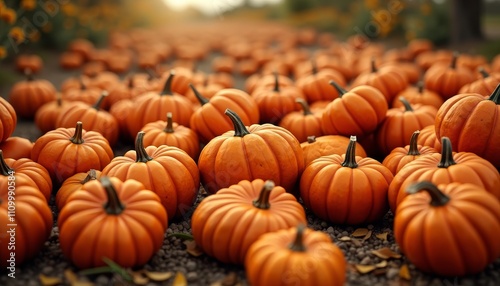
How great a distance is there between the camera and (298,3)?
1661cm

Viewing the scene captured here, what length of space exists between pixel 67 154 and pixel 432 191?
251cm

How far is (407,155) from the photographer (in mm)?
3533

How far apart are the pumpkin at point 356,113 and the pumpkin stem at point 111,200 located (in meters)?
2.01

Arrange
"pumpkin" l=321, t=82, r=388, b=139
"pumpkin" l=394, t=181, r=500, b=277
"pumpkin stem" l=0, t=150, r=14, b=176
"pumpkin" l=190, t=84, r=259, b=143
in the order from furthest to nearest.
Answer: "pumpkin" l=190, t=84, r=259, b=143 → "pumpkin" l=321, t=82, r=388, b=139 → "pumpkin stem" l=0, t=150, r=14, b=176 → "pumpkin" l=394, t=181, r=500, b=277

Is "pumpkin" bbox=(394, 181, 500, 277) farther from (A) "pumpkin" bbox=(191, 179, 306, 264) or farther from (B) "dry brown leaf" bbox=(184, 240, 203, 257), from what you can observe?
(B) "dry brown leaf" bbox=(184, 240, 203, 257)

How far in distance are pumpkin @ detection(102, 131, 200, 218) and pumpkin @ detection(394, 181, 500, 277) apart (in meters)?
1.41

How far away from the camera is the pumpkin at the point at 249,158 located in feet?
11.0

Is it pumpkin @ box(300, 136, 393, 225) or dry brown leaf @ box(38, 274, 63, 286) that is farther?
pumpkin @ box(300, 136, 393, 225)

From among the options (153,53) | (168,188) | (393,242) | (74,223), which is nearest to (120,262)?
(74,223)

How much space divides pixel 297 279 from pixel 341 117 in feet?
6.57

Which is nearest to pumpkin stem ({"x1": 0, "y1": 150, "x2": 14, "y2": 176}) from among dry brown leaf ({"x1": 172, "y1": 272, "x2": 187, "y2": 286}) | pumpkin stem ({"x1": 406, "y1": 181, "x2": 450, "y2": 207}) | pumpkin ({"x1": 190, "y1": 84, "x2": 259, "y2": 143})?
dry brown leaf ({"x1": 172, "y1": 272, "x2": 187, "y2": 286})

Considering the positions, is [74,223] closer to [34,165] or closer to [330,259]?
Result: [34,165]

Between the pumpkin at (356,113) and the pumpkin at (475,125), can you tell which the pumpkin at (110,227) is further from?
the pumpkin at (475,125)

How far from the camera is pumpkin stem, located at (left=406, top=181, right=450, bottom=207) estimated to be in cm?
257
